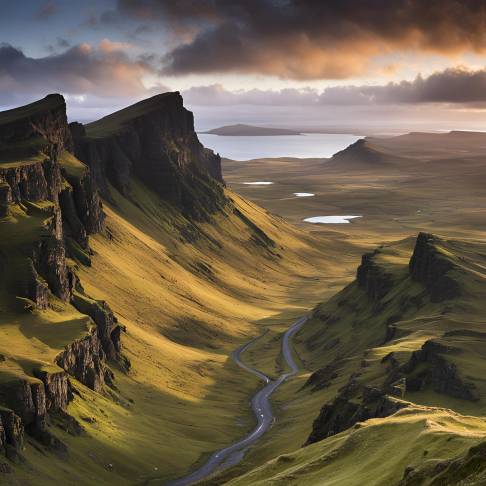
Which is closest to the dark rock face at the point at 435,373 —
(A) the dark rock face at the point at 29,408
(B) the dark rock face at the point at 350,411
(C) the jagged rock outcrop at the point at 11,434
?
(B) the dark rock face at the point at 350,411

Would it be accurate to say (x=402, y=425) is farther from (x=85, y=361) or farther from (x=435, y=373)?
(x=85, y=361)

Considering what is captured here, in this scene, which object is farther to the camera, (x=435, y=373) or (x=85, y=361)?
(x=85, y=361)

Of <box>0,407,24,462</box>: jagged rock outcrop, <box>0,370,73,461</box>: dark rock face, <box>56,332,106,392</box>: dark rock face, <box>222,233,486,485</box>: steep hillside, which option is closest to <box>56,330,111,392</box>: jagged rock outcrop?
<box>56,332,106,392</box>: dark rock face

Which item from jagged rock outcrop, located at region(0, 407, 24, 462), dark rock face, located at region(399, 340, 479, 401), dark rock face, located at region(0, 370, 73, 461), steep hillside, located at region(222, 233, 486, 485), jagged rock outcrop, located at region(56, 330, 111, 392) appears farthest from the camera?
jagged rock outcrop, located at region(56, 330, 111, 392)

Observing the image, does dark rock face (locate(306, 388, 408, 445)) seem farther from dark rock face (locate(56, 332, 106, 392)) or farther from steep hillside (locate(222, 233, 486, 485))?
dark rock face (locate(56, 332, 106, 392))

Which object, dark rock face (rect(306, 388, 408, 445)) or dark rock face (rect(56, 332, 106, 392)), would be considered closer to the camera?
dark rock face (rect(306, 388, 408, 445))

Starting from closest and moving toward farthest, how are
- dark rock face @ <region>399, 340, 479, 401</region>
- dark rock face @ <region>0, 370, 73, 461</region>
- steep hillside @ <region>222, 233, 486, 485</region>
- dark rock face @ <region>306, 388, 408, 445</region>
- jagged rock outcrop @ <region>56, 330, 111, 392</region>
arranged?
steep hillside @ <region>222, 233, 486, 485</region> < dark rock face @ <region>0, 370, 73, 461</region> < dark rock face @ <region>306, 388, 408, 445</region> < dark rock face @ <region>399, 340, 479, 401</region> < jagged rock outcrop @ <region>56, 330, 111, 392</region>

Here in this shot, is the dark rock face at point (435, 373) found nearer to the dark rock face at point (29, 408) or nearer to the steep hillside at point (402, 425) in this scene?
the steep hillside at point (402, 425)

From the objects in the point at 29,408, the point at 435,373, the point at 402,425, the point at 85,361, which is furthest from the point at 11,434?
the point at 435,373

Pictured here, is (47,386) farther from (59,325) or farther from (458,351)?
(458,351)

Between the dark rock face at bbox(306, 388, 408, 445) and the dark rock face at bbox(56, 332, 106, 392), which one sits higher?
the dark rock face at bbox(56, 332, 106, 392)

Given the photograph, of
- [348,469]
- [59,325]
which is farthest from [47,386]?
[348,469]
